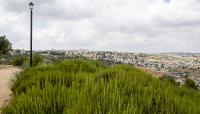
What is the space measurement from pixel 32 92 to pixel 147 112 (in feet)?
8.99

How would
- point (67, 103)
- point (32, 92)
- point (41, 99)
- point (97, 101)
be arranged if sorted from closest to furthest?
1. point (97, 101)
2. point (67, 103)
3. point (41, 99)
4. point (32, 92)

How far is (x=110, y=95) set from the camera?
6.82m

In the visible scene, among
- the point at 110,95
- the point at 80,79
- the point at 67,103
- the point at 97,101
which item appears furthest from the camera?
the point at 80,79

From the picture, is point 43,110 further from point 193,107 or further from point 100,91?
point 193,107

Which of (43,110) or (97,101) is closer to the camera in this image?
(97,101)

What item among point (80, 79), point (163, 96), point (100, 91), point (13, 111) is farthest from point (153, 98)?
point (80, 79)

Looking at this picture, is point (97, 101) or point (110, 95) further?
point (110, 95)

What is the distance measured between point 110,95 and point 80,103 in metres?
0.57

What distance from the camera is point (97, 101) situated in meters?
6.37

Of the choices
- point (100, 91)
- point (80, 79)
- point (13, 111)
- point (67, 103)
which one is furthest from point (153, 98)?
point (80, 79)

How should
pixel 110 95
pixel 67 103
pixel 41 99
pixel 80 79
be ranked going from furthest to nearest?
1. pixel 80 79
2. pixel 41 99
3. pixel 67 103
4. pixel 110 95

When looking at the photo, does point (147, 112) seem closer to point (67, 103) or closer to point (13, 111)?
point (67, 103)

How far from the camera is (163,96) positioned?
8016 mm

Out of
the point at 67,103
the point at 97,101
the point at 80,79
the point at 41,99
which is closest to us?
the point at 97,101
